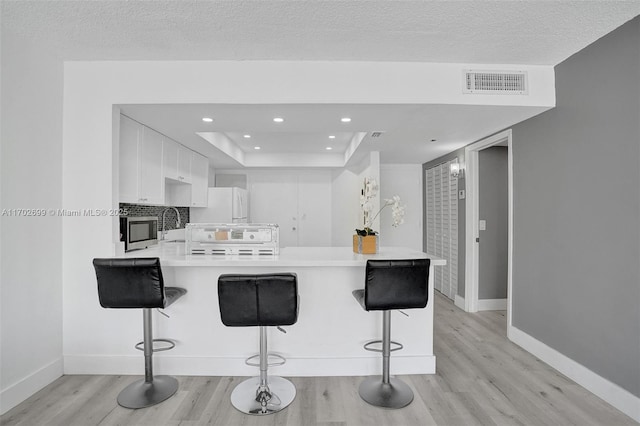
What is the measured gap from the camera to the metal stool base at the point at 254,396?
6.82ft

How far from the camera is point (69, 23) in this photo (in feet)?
6.70

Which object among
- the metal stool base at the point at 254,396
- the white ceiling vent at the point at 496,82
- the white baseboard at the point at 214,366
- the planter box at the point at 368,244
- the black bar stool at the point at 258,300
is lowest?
the metal stool base at the point at 254,396

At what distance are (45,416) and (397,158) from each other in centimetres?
479

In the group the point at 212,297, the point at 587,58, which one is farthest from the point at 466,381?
the point at 587,58

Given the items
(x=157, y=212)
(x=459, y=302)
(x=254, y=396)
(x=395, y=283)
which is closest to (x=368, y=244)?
(x=395, y=283)

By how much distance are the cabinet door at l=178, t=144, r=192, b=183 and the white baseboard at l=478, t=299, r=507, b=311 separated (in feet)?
13.8

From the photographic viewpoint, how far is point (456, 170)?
4.38 meters

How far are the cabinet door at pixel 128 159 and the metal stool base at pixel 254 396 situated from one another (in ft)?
6.21

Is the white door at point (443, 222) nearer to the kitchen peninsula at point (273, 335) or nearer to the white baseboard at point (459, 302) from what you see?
the white baseboard at point (459, 302)

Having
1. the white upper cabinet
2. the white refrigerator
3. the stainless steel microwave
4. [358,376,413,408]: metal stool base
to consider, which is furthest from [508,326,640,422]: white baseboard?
the white refrigerator

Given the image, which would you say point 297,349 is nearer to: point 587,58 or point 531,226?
point 531,226

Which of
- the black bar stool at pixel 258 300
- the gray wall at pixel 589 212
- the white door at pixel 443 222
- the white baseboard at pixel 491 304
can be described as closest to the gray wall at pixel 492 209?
the white baseboard at pixel 491 304

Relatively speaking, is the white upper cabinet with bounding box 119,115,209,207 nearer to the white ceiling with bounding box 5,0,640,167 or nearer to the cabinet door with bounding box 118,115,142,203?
the cabinet door with bounding box 118,115,142,203

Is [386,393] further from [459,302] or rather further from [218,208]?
[218,208]
